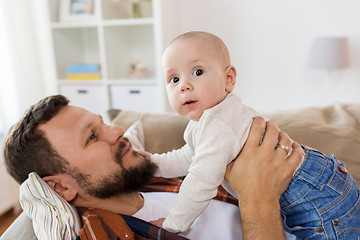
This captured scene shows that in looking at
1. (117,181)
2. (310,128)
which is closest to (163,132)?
(117,181)

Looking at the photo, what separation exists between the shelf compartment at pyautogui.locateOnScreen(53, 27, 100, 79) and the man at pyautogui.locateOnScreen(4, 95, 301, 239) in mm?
2023

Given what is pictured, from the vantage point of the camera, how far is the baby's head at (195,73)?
94 cm

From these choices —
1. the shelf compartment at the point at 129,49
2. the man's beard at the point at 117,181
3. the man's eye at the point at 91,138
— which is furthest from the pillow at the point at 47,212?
the shelf compartment at the point at 129,49

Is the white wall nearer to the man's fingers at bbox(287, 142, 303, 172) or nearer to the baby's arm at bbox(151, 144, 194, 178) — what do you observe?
the baby's arm at bbox(151, 144, 194, 178)

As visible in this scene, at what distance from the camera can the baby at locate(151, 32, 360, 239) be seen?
89 centimetres

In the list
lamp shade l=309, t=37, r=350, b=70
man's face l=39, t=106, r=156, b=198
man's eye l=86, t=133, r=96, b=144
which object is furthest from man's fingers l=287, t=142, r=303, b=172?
lamp shade l=309, t=37, r=350, b=70

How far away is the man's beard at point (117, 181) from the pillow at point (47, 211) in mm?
101

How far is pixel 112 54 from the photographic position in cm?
293

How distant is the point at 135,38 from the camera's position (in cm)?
323

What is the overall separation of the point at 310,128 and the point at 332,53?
5.23ft

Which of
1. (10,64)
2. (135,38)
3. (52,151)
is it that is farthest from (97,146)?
(135,38)

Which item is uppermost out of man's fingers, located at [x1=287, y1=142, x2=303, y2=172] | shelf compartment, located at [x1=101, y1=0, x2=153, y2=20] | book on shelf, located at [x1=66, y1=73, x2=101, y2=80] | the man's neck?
shelf compartment, located at [x1=101, y1=0, x2=153, y2=20]

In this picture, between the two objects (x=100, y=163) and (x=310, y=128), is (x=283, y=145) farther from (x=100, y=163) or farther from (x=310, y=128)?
(x=100, y=163)

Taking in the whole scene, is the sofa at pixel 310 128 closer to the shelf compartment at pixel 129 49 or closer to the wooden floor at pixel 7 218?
the shelf compartment at pixel 129 49
